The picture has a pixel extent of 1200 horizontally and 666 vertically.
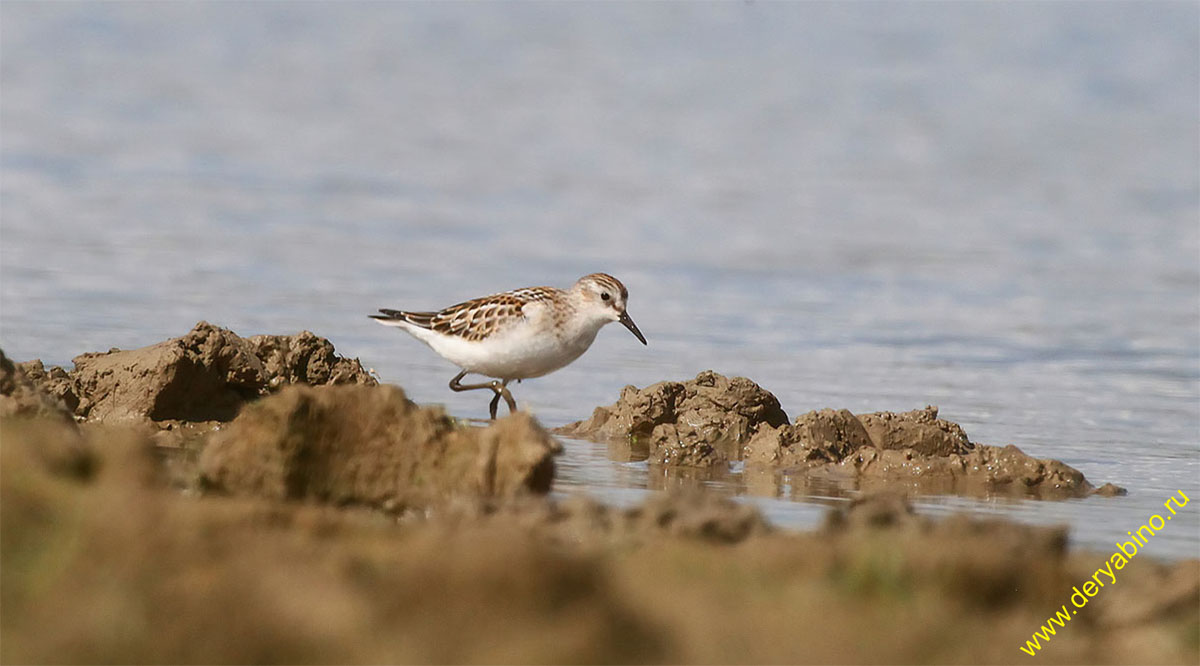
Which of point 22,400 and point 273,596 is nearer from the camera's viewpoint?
point 273,596

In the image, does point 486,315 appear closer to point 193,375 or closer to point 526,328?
point 526,328

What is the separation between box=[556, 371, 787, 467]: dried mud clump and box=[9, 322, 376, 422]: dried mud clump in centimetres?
185

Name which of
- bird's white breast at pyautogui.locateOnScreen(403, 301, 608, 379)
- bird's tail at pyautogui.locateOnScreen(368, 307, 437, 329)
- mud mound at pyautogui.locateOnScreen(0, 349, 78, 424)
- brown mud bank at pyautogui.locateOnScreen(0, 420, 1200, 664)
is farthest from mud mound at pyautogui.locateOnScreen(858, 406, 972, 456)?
mud mound at pyautogui.locateOnScreen(0, 349, 78, 424)

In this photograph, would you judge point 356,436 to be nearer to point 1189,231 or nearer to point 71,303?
point 71,303

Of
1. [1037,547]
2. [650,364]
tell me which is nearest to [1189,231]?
[650,364]

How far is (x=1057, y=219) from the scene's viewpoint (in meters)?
25.4

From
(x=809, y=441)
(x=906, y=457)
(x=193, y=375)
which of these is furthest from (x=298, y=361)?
(x=906, y=457)

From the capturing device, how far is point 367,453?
7324mm

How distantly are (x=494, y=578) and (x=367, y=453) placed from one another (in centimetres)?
269

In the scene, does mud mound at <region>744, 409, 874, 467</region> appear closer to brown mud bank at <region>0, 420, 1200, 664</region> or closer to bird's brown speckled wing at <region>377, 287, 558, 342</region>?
bird's brown speckled wing at <region>377, 287, 558, 342</region>

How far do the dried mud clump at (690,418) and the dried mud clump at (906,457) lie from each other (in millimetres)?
249

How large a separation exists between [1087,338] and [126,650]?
14084mm

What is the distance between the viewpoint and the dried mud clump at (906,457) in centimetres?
1029

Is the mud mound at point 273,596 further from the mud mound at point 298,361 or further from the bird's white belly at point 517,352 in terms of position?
the mud mound at point 298,361
